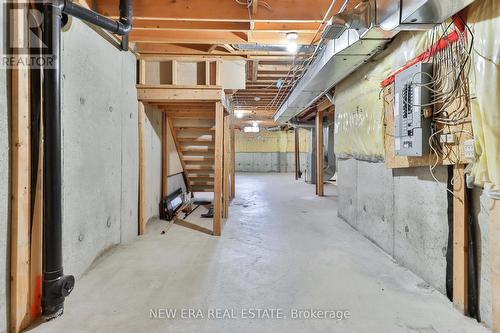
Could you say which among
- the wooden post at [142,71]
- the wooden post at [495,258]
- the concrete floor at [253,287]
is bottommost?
the concrete floor at [253,287]

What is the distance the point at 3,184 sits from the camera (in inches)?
55.2

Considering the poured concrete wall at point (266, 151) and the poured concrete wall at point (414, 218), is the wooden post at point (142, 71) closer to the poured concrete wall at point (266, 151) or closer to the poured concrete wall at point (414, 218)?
the poured concrete wall at point (414, 218)

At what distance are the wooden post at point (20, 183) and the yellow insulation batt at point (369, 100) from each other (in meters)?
2.55

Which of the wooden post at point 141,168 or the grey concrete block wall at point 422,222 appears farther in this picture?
the wooden post at point 141,168

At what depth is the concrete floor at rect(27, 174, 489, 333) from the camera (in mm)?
1550

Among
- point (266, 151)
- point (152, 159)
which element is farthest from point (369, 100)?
point (266, 151)

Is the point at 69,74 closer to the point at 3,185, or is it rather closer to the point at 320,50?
the point at 3,185

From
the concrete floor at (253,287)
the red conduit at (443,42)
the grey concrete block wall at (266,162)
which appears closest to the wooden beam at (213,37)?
the red conduit at (443,42)

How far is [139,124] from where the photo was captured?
317cm

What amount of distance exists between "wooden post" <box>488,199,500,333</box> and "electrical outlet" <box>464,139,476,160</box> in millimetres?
253

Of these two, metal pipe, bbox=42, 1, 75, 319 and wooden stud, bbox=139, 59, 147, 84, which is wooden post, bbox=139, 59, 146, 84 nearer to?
Result: wooden stud, bbox=139, 59, 147, 84

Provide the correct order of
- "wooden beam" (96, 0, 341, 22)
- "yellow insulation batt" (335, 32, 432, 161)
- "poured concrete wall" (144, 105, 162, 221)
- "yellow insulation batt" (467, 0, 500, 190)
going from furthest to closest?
"poured concrete wall" (144, 105, 162, 221) → "wooden beam" (96, 0, 341, 22) → "yellow insulation batt" (335, 32, 432, 161) → "yellow insulation batt" (467, 0, 500, 190)

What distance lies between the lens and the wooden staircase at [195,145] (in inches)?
165

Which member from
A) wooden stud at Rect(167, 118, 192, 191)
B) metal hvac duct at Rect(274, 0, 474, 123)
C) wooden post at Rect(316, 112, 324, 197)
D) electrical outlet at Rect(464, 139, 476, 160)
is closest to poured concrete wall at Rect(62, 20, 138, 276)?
wooden stud at Rect(167, 118, 192, 191)
